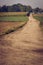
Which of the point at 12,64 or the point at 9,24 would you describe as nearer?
the point at 12,64

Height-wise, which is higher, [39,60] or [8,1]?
[8,1]

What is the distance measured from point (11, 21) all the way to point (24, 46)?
1.13 feet

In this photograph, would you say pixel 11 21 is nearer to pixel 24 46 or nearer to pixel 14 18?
pixel 14 18

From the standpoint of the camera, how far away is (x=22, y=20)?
1.86 meters

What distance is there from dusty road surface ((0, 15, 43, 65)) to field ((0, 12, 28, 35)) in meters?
0.06

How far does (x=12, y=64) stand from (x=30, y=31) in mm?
439

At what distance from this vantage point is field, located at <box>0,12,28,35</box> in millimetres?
1820

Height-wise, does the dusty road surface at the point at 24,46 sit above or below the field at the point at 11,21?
below

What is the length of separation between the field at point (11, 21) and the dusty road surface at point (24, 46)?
0.06 meters

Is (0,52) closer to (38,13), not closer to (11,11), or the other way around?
(11,11)

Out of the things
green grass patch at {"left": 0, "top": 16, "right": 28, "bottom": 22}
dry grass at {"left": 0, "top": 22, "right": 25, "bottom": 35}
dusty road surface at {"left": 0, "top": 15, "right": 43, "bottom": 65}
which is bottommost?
dusty road surface at {"left": 0, "top": 15, "right": 43, "bottom": 65}

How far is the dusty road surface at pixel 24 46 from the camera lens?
1702 mm

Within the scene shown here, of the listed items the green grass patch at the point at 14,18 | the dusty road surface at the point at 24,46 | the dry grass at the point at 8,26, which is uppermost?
the green grass patch at the point at 14,18

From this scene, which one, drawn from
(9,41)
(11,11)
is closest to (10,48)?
(9,41)
